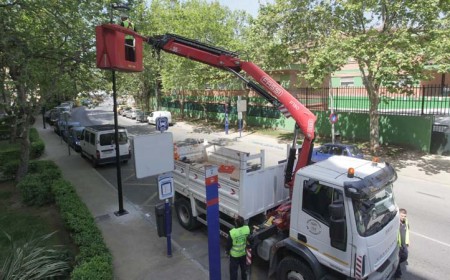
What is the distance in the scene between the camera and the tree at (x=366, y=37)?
12.7m

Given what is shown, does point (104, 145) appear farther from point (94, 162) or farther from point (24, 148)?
point (24, 148)

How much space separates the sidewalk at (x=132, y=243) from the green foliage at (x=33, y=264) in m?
1.10

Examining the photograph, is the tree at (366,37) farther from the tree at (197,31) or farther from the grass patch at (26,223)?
the grass patch at (26,223)

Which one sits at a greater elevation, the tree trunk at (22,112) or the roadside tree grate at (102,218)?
the tree trunk at (22,112)

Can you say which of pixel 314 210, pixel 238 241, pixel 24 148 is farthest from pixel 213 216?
pixel 24 148

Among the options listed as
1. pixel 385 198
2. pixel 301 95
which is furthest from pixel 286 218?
pixel 301 95

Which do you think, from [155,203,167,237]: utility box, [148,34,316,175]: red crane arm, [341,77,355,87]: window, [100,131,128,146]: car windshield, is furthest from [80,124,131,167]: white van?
[341,77,355,87]: window

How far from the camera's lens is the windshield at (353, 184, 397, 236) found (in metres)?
4.79

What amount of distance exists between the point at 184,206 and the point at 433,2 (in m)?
A: 11.8

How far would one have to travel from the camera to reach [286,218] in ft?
20.7

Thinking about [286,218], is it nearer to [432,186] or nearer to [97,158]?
[432,186]

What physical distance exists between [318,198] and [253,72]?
11.9 ft

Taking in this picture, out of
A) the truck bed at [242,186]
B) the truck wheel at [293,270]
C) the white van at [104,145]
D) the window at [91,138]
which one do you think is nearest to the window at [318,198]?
the truck wheel at [293,270]

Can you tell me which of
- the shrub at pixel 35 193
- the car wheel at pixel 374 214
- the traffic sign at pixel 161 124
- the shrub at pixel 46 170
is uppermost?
the traffic sign at pixel 161 124
